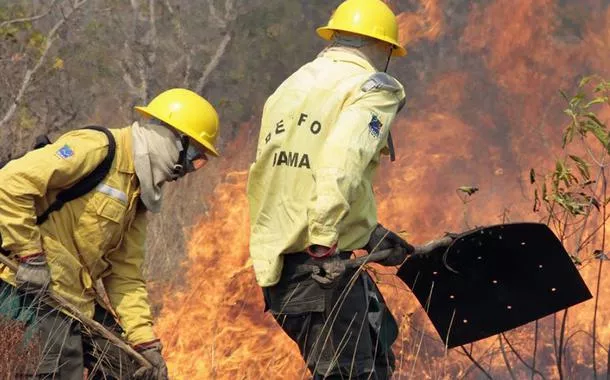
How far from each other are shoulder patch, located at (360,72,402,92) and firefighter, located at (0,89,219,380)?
3.53 ft

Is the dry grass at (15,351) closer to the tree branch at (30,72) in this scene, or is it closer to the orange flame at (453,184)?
the orange flame at (453,184)

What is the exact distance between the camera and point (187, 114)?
16.3 feet

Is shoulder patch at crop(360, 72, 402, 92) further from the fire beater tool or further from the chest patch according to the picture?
the fire beater tool

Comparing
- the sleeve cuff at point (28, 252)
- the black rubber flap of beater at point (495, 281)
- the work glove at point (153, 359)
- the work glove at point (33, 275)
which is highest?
the sleeve cuff at point (28, 252)

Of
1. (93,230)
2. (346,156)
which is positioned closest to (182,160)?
(93,230)

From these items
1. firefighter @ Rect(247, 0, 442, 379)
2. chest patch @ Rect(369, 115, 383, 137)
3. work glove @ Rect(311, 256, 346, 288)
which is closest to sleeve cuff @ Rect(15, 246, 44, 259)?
firefighter @ Rect(247, 0, 442, 379)

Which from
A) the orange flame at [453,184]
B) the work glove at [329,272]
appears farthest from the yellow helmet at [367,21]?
the orange flame at [453,184]

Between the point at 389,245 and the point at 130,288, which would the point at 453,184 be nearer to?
the point at 130,288

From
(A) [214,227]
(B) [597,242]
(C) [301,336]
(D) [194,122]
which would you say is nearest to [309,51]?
(A) [214,227]

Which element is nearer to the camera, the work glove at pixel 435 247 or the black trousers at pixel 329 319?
the black trousers at pixel 329 319

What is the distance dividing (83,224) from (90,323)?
0.45 m

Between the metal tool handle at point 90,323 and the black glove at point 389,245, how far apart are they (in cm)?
128

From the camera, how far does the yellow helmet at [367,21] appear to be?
4.47 metres

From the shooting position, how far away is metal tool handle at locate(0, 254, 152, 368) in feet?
14.8
